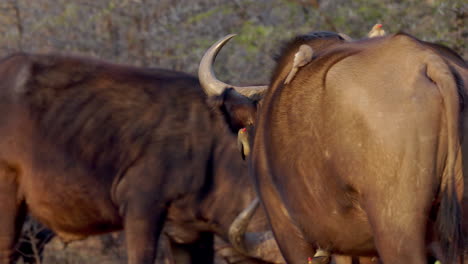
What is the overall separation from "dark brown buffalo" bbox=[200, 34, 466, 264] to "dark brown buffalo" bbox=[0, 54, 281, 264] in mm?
2883

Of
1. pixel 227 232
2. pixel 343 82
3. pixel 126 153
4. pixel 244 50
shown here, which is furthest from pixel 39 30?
pixel 343 82

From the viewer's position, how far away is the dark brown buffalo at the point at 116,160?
7.41m

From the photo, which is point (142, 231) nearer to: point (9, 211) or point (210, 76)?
point (9, 211)

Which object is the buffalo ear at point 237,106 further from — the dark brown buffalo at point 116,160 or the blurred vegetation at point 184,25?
the blurred vegetation at point 184,25

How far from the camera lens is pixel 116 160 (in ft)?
24.6

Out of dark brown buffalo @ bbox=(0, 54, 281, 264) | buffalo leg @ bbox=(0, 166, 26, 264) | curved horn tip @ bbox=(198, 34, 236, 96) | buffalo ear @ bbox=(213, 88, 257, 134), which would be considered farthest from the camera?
buffalo leg @ bbox=(0, 166, 26, 264)

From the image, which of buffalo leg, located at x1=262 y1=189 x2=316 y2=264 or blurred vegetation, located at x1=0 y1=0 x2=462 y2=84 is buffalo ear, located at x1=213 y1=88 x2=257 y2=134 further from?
blurred vegetation, located at x1=0 y1=0 x2=462 y2=84

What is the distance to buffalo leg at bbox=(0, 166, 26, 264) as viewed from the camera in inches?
298

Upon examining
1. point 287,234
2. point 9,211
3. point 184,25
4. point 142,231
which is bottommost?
point 9,211

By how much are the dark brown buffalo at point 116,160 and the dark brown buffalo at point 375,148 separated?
2883mm

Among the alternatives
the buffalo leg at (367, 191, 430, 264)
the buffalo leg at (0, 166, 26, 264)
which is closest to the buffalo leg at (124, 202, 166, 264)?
the buffalo leg at (0, 166, 26, 264)

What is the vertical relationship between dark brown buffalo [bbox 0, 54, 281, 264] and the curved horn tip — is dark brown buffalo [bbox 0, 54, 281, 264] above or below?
below

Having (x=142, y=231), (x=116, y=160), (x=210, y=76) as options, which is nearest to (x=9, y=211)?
(x=116, y=160)

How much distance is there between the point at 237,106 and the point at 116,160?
2334mm
